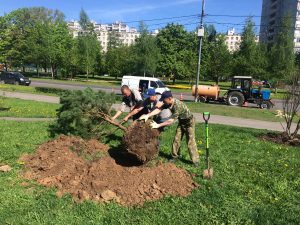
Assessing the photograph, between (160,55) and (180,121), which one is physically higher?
(160,55)

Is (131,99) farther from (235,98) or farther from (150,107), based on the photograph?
(235,98)

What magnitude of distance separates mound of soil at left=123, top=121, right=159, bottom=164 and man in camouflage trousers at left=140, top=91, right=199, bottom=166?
0.16 m

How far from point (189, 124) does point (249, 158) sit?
2.18 metres

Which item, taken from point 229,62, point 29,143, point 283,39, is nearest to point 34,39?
→ point 229,62

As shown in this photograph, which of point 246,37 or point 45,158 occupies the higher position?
point 246,37

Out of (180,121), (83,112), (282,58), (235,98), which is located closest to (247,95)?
(235,98)

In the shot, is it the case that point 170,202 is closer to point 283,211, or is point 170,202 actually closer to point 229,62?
point 283,211

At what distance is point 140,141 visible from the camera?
6.55m

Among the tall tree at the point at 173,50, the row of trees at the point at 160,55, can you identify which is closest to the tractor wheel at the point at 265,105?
the row of trees at the point at 160,55

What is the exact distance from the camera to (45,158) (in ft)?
23.0

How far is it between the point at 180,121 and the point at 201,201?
7.34 feet

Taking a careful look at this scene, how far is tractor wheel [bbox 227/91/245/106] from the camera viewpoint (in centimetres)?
2517

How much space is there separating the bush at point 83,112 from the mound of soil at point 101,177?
940mm

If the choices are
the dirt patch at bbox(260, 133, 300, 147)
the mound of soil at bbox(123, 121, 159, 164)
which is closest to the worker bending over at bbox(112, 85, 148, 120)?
the mound of soil at bbox(123, 121, 159, 164)
